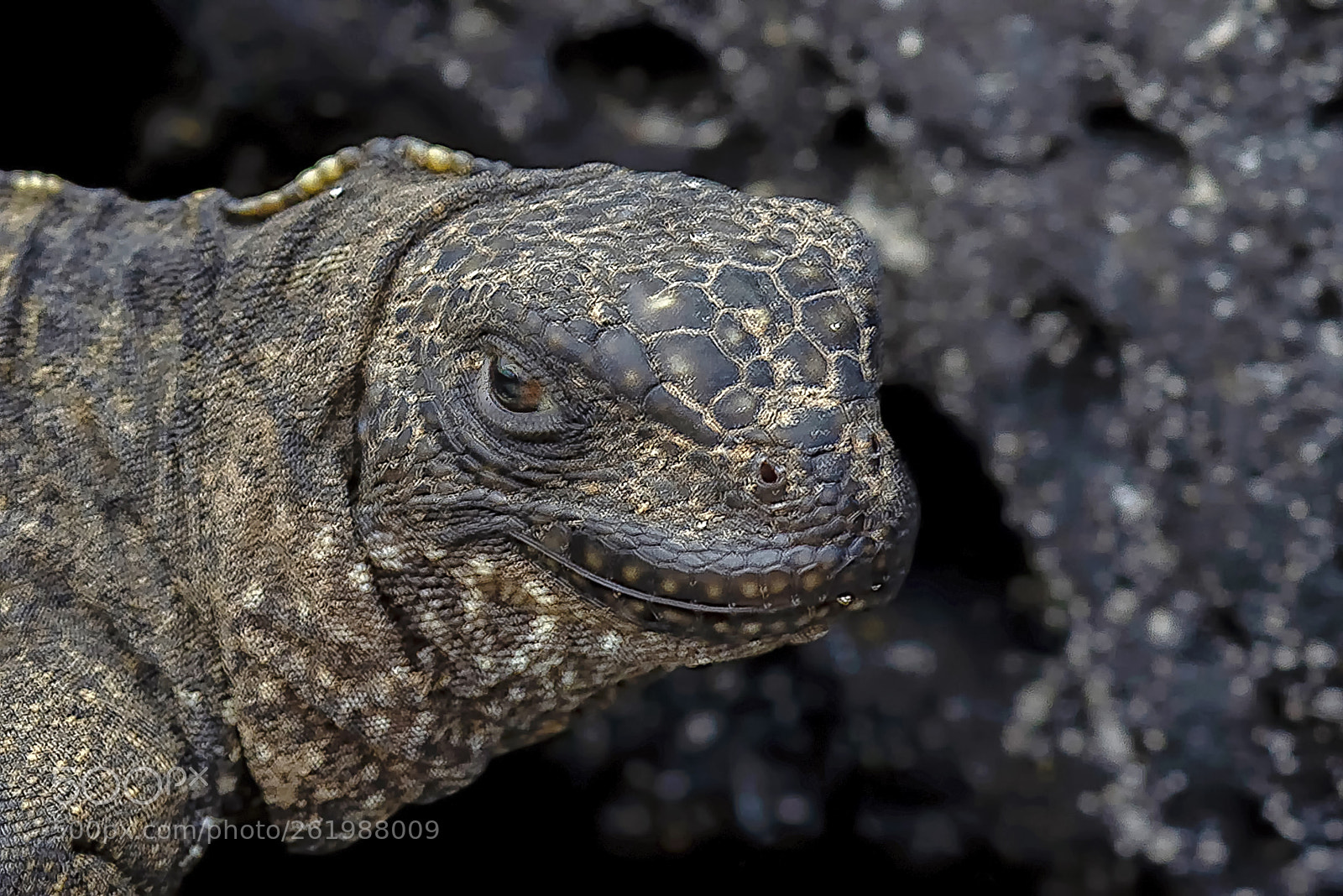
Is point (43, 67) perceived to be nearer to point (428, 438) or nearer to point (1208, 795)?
point (428, 438)

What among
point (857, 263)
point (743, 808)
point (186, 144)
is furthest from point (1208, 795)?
point (186, 144)
